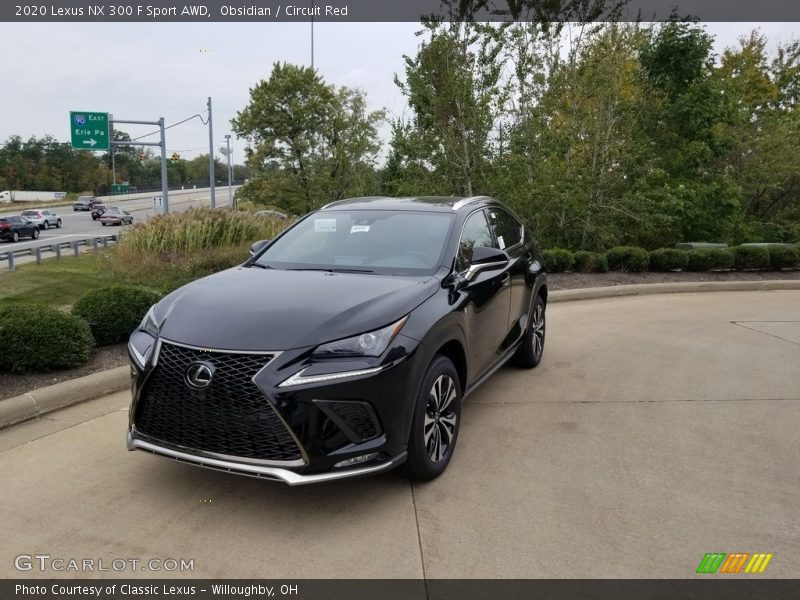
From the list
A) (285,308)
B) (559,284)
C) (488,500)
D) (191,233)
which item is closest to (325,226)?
(285,308)

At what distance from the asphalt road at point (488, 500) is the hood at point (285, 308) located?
1.00m

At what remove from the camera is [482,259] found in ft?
13.8

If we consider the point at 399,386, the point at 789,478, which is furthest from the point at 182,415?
the point at 789,478

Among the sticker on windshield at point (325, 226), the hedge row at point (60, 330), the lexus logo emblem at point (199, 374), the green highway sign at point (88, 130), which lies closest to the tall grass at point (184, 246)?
the hedge row at point (60, 330)

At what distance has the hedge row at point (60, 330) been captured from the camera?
5.11 metres

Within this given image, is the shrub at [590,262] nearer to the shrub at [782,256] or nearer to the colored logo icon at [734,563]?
the shrub at [782,256]

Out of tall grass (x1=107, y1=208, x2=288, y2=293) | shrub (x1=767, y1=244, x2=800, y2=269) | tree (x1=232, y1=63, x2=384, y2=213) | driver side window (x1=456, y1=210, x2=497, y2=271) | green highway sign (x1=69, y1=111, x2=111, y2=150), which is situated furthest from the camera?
green highway sign (x1=69, y1=111, x2=111, y2=150)

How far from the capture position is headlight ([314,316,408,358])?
3.14m

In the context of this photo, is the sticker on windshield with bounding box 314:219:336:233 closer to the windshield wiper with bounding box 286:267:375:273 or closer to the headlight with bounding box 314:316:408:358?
the windshield wiper with bounding box 286:267:375:273

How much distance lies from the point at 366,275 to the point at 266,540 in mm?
1709

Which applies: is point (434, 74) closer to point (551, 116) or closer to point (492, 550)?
point (551, 116)
